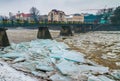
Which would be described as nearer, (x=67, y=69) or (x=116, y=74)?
(x=116, y=74)

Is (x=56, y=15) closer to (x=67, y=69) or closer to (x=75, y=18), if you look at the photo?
(x=75, y=18)

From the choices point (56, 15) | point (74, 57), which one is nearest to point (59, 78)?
point (74, 57)

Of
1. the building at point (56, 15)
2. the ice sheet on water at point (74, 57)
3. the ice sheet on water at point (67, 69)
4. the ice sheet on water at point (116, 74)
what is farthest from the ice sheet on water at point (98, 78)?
the building at point (56, 15)

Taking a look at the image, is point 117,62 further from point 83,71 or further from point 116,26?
point 116,26

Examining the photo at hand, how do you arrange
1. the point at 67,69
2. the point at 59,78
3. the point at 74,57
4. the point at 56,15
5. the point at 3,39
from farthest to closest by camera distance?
the point at 56,15
the point at 3,39
the point at 74,57
the point at 67,69
the point at 59,78

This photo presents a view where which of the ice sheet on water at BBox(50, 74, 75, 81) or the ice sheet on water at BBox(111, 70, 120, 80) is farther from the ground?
the ice sheet on water at BBox(50, 74, 75, 81)

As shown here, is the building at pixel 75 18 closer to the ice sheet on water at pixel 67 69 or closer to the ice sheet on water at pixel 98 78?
the ice sheet on water at pixel 67 69

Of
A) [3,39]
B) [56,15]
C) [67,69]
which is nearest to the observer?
[67,69]

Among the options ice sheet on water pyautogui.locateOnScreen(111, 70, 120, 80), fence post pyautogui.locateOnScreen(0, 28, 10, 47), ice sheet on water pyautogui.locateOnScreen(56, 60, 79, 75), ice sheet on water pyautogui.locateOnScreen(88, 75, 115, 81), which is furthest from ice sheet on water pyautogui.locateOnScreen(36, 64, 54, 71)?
fence post pyautogui.locateOnScreen(0, 28, 10, 47)

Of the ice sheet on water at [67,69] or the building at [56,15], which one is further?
the building at [56,15]

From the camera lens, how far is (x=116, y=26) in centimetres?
8594

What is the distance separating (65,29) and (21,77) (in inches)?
1761

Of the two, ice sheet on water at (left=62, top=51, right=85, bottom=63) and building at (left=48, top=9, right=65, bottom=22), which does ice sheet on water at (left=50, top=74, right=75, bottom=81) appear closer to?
ice sheet on water at (left=62, top=51, right=85, bottom=63)

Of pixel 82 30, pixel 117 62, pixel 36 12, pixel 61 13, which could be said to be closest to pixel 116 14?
pixel 82 30
